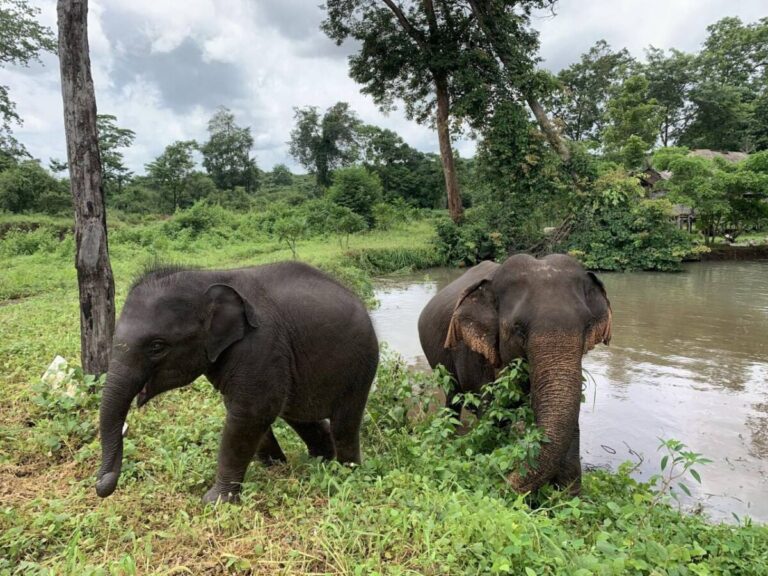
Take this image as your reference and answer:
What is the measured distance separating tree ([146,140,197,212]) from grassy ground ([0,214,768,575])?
37714mm

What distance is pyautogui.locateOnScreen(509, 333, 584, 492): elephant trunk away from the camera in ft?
11.0

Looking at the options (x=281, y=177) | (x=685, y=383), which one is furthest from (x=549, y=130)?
(x=281, y=177)

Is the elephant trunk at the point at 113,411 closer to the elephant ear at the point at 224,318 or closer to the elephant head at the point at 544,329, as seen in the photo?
the elephant ear at the point at 224,318

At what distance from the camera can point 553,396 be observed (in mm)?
3410

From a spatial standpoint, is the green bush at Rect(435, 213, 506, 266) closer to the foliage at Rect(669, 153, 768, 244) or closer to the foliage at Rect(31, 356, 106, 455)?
the foliage at Rect(669, 153, 768, 244)

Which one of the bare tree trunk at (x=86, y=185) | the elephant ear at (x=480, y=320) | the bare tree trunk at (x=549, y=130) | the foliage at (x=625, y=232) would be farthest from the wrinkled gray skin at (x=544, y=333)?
the bare tree trunk at (x=549, y=130)

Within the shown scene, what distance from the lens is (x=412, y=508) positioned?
8.99 feet

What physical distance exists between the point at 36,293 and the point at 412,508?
12.6m

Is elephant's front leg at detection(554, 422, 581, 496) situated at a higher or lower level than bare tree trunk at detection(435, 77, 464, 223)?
lower

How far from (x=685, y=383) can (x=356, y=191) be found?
25511 millimetres

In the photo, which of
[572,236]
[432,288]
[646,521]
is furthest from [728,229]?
[646,521]

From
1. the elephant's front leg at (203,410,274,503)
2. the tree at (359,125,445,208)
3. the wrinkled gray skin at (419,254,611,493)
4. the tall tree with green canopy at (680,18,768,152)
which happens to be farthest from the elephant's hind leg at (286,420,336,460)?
the tall tree with green canopy at (680,18,768,152)

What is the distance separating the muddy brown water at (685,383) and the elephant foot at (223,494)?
3373 mm

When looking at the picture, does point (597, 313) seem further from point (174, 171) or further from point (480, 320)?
point (174, 171)
